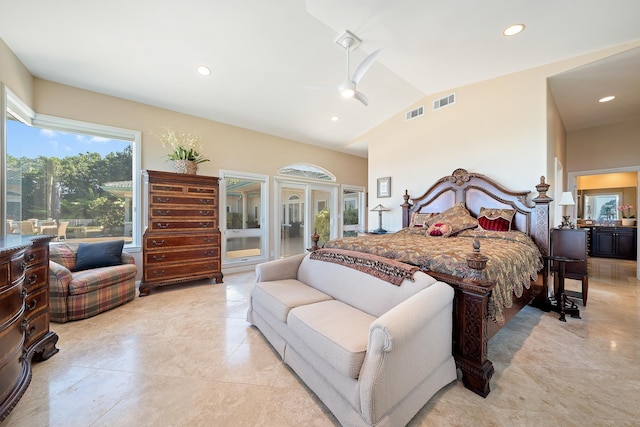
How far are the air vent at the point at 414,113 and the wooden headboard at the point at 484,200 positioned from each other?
146 cm

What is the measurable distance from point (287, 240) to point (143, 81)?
4.03m

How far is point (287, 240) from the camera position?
6.00 meters

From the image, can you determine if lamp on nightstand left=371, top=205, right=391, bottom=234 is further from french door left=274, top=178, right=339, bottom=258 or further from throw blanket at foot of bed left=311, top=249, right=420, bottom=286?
throw blanket at foot of bed left=311, top=249, right=420, bottom=286

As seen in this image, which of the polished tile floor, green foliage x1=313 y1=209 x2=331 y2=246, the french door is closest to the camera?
the polished tile floor

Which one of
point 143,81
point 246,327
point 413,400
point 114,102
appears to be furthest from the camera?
point 114,102

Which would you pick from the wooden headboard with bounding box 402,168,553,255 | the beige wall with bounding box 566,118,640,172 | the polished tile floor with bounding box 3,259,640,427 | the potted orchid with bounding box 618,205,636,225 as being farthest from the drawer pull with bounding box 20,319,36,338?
the potted orchid with bounding box 618,205,636,225

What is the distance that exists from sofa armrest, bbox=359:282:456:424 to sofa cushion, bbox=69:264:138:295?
3340mm

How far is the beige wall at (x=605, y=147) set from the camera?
4914 mm

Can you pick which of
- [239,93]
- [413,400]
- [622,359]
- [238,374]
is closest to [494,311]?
[413,400]

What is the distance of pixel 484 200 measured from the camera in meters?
3.84

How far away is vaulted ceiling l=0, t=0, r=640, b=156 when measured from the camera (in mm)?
2453

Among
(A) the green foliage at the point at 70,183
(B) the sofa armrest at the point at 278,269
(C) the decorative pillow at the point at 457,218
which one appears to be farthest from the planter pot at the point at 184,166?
(C) the decorative pillow at the point at 457,218

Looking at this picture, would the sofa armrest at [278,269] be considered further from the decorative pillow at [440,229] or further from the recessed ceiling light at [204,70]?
the recessed ceiling light at [204,70]

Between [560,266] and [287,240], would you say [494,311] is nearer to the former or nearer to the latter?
[560,266]
